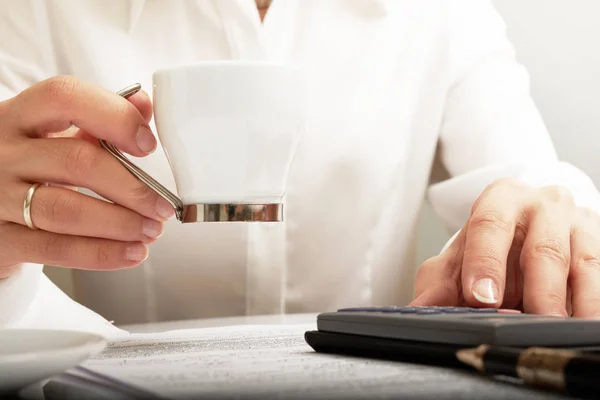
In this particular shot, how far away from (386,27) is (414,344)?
847 mm

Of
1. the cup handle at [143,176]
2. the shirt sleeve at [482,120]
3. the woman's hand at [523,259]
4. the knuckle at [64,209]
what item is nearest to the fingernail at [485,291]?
the woman's hand at [523,259]

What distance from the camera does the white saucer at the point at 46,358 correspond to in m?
0.28

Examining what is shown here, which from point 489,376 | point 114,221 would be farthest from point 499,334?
point 114,221

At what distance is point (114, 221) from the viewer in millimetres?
573

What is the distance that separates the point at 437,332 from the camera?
1.12 feet

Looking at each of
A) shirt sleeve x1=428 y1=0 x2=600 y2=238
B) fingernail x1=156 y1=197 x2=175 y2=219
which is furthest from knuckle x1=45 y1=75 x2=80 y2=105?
shirt sleeve x1=428 y1=0 x2=600 y2=238

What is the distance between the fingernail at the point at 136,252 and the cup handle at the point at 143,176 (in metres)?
0.09

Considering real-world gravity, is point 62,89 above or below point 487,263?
above

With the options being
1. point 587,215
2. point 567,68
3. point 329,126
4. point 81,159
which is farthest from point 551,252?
point 567,68

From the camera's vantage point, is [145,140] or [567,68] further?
[567,68]

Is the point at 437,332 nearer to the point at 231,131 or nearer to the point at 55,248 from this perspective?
the point at 231,131

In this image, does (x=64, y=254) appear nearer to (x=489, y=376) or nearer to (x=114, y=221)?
(x=114, y=221)

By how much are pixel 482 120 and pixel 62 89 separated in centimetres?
75

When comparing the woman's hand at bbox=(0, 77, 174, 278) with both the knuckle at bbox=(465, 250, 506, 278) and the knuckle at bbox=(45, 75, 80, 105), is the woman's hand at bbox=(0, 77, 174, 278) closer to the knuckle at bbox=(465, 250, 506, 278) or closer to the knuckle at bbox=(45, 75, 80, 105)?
the knuckle at bbox=(45, 75, 80, 105)
